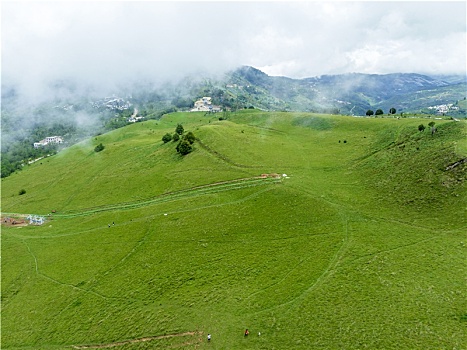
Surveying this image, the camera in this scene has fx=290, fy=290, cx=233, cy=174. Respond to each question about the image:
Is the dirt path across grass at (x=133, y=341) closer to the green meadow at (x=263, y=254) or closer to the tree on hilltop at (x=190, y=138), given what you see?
the green meadow at (x=263, y=254)

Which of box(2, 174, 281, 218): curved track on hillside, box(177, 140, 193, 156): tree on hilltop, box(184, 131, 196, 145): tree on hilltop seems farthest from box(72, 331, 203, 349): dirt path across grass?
box(184, 131, 196, 145): tree on hilltop

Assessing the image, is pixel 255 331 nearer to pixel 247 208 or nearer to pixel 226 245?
pixel 226 245

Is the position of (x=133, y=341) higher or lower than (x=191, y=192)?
lower

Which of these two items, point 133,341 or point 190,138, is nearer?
point 133,341

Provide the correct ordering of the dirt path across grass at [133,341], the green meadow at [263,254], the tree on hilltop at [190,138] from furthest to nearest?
the tree on hilltop at [190,138]
the dirt path across grass at [133,341]
the green meadow at [263,254]

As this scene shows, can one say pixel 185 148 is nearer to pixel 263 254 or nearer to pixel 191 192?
pixel 191 192

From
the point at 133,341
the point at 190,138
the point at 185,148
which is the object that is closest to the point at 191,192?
the point at 185,148

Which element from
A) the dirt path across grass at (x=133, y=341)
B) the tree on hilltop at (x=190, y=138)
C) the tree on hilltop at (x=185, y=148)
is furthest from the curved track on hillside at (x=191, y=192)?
the dirt path across grass at (x=133, y=341)

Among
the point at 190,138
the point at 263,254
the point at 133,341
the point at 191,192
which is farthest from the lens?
the point at 190,138
